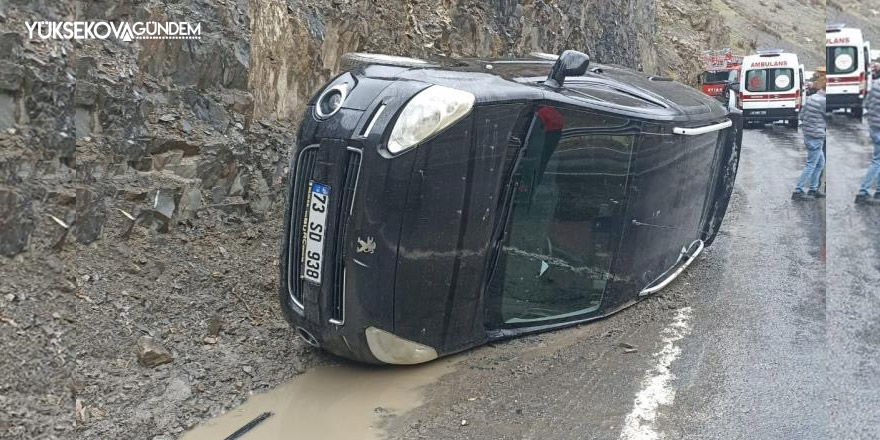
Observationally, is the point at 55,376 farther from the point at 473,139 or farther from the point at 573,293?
the point at 573,293

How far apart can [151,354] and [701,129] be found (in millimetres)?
4119

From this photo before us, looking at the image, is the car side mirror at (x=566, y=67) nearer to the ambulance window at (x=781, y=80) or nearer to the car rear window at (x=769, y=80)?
the ambulance window at (x=781, y=80)

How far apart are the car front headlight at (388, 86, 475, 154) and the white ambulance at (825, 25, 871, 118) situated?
1.92m

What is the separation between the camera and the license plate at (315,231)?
160 inches

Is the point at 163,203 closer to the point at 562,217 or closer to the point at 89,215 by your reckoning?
the point at 89,215

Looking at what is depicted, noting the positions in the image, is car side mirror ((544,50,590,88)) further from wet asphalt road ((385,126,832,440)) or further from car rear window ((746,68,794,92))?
car rear window ((746,68,794,92))

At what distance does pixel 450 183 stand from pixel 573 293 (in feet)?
4.44

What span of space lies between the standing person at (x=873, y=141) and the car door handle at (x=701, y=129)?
293 centimetres

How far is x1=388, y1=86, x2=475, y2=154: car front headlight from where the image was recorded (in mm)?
3912

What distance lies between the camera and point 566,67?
4.74 m

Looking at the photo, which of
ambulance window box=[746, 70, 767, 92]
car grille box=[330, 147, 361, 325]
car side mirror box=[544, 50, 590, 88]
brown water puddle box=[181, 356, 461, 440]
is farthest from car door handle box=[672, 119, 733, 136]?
ambulance window box=[746, 70, 767, 92]

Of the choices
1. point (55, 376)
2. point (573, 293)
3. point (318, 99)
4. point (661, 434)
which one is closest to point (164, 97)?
point (318, 99)

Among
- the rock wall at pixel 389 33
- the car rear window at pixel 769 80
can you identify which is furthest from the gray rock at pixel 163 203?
the car rear window at pixel 769 80

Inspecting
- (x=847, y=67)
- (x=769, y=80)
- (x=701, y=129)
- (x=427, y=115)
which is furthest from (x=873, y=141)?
(x=769, y=80)
